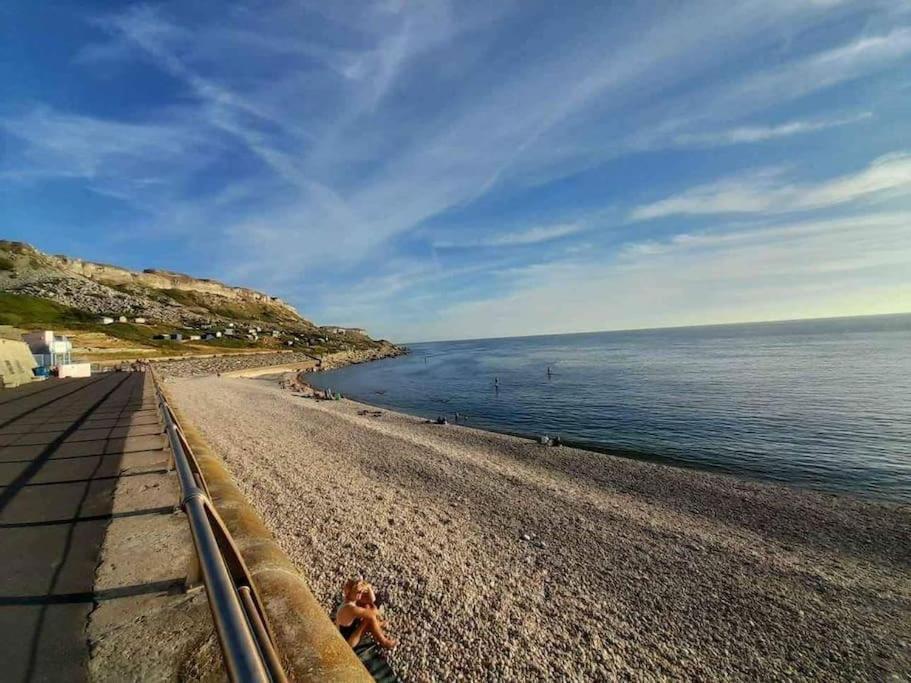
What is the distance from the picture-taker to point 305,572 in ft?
29.5

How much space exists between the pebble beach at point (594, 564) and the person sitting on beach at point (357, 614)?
0.89m

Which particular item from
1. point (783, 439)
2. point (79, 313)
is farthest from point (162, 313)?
point (783, 439)

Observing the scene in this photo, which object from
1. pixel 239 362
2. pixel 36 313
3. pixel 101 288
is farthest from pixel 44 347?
pixel 101 288

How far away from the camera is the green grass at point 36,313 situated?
89312 mm

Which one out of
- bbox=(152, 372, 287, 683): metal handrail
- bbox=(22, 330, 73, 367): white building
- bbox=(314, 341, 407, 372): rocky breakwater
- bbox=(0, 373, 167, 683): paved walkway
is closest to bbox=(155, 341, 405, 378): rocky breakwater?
bbox=(314, 341, 407, 372): rocky breakwater

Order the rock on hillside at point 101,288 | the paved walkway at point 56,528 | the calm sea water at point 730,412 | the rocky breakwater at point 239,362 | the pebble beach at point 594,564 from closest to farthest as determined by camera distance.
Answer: the paved walkway at point 56,528 < the pebble beach at point 594,564 < the calm sea water at point 730,412 < the rocky breakwater at point 239,362 < the rock on hillside at point 101,288

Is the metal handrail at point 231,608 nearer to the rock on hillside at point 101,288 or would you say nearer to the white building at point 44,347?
the white building at point 44,347

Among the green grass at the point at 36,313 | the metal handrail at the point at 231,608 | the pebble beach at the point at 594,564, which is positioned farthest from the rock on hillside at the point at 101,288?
the metal handrail at the point at 231,608

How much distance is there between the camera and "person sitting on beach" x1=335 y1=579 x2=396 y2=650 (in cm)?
626

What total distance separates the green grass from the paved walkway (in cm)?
10419

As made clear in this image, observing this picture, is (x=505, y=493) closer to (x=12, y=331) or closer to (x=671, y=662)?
(x=671, y=662)

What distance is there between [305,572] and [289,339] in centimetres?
15623

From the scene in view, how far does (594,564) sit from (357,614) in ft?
23.4

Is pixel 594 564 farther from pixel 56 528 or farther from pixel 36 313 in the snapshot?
pixel 36 313
